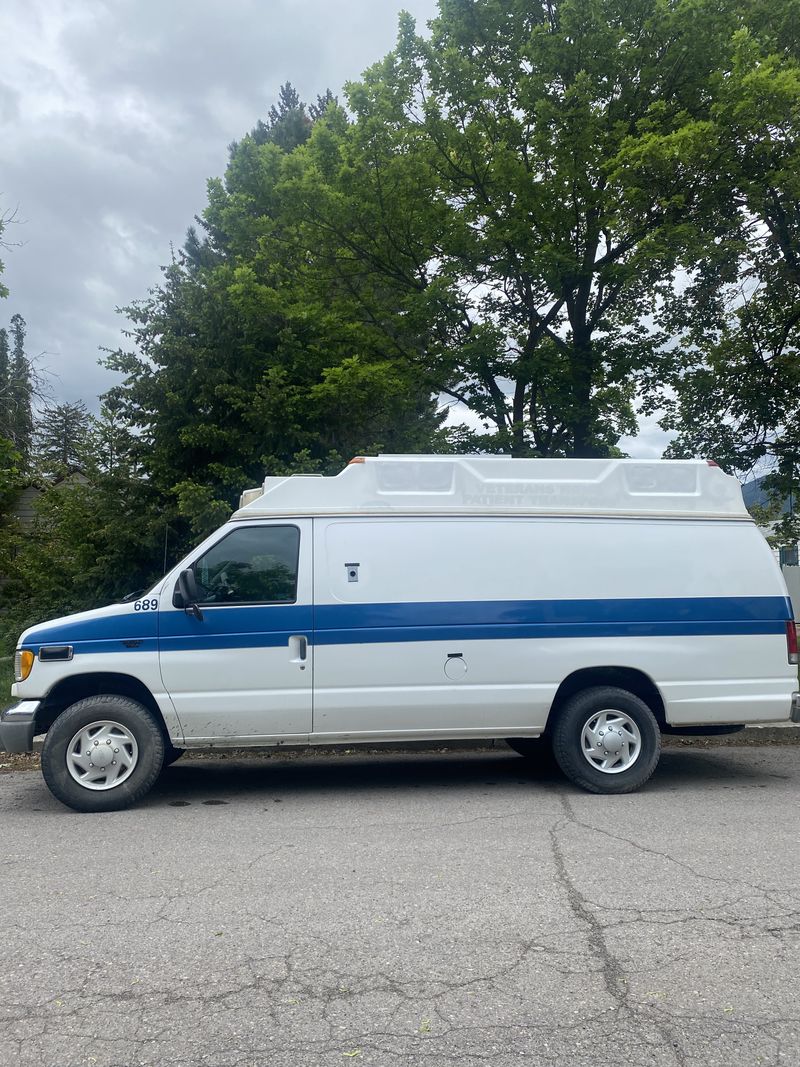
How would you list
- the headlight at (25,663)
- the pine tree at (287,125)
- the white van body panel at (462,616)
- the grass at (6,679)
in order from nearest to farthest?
the headlight at (25,663)
the white van body panel at (462,616)
the grass at (6,679)
the pine tree at (287,125)

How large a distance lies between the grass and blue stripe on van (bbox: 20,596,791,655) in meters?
4.30

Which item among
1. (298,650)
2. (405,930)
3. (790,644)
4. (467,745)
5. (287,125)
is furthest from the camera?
(287,125)

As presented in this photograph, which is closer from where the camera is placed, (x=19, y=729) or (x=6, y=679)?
(x=19, y=729)

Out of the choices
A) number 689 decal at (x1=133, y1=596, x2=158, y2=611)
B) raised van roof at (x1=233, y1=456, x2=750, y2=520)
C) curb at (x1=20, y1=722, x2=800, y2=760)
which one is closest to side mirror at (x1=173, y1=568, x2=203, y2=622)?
number 689 decal at (x1=133, y1=596, x2=158, y2=611)

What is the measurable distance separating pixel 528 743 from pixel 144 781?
11.0ft

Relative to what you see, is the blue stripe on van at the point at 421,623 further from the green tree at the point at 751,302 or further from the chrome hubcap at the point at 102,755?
the green tree at the point at 751,302

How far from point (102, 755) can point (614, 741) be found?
3.74m

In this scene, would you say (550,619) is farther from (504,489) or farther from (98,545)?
(98,545)

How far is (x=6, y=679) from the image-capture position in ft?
40.0

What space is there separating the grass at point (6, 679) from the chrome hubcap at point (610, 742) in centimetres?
651

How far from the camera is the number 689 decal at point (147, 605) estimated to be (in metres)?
6.66

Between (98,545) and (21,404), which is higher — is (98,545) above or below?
below

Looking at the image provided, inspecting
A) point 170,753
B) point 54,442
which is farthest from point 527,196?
point 54,442

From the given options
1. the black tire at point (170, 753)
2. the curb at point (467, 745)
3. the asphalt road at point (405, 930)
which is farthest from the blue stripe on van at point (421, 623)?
the curb at point (467, 745)
